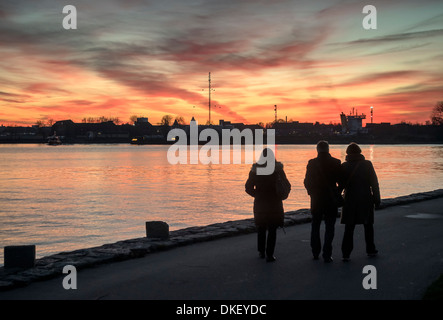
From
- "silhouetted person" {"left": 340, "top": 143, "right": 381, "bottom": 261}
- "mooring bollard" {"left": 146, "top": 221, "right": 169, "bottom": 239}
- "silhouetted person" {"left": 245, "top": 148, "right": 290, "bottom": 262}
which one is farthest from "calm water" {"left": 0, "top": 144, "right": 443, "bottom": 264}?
"silhouetted person" {"left": 340, "top": 143, "right": 381, "bottom": 261}

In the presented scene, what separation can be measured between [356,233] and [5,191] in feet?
99.1

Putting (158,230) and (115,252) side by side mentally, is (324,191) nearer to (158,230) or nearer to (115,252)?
(158,230)

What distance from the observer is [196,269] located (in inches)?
319

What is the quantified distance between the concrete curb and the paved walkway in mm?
174

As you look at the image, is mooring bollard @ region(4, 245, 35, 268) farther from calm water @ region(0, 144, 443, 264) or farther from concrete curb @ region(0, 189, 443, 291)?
calm water @ region(0, 144, 443, 264)

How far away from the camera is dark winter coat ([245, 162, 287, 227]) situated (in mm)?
8586

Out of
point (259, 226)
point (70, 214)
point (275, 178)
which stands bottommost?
point (70, 214)

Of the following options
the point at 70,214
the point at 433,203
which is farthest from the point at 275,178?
the point at 70,214

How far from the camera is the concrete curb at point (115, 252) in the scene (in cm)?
771

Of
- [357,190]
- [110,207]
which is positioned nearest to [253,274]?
[357,190]

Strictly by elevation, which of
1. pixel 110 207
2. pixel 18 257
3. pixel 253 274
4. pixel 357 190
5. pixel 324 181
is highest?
pixel 324 181

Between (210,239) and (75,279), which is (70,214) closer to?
(210,239)

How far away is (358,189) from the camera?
9.00 metres

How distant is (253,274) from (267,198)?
4.61 feet
